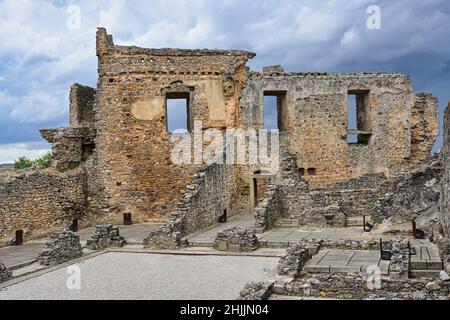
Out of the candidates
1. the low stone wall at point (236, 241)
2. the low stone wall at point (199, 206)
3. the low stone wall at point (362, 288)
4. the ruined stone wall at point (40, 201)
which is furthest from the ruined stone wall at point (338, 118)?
the low stone wall at point (362, 288)

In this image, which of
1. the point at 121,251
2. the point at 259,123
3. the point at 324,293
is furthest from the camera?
the point at 259,123

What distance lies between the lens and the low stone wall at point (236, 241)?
13312 mm

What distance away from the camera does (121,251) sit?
13.8m

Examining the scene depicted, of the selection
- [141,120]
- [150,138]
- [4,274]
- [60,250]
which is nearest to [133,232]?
[150,138]

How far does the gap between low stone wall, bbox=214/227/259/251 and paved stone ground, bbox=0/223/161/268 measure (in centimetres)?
270

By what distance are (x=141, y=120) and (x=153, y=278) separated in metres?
10.5

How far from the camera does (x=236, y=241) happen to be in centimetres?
1333

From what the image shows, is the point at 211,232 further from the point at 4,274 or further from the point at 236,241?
the point at 4,274

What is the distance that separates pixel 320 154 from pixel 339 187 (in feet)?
5.96

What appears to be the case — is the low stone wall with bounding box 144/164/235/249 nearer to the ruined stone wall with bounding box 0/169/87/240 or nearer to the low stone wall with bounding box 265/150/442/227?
the low stone wall with bounding box 265/150/442/227

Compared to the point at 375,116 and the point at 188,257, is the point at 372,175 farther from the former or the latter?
the point at 188,257

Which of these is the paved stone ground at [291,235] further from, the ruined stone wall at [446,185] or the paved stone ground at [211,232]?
the ruined stone wall at [446,185]

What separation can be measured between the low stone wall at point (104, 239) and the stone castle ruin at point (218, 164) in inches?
41.8
